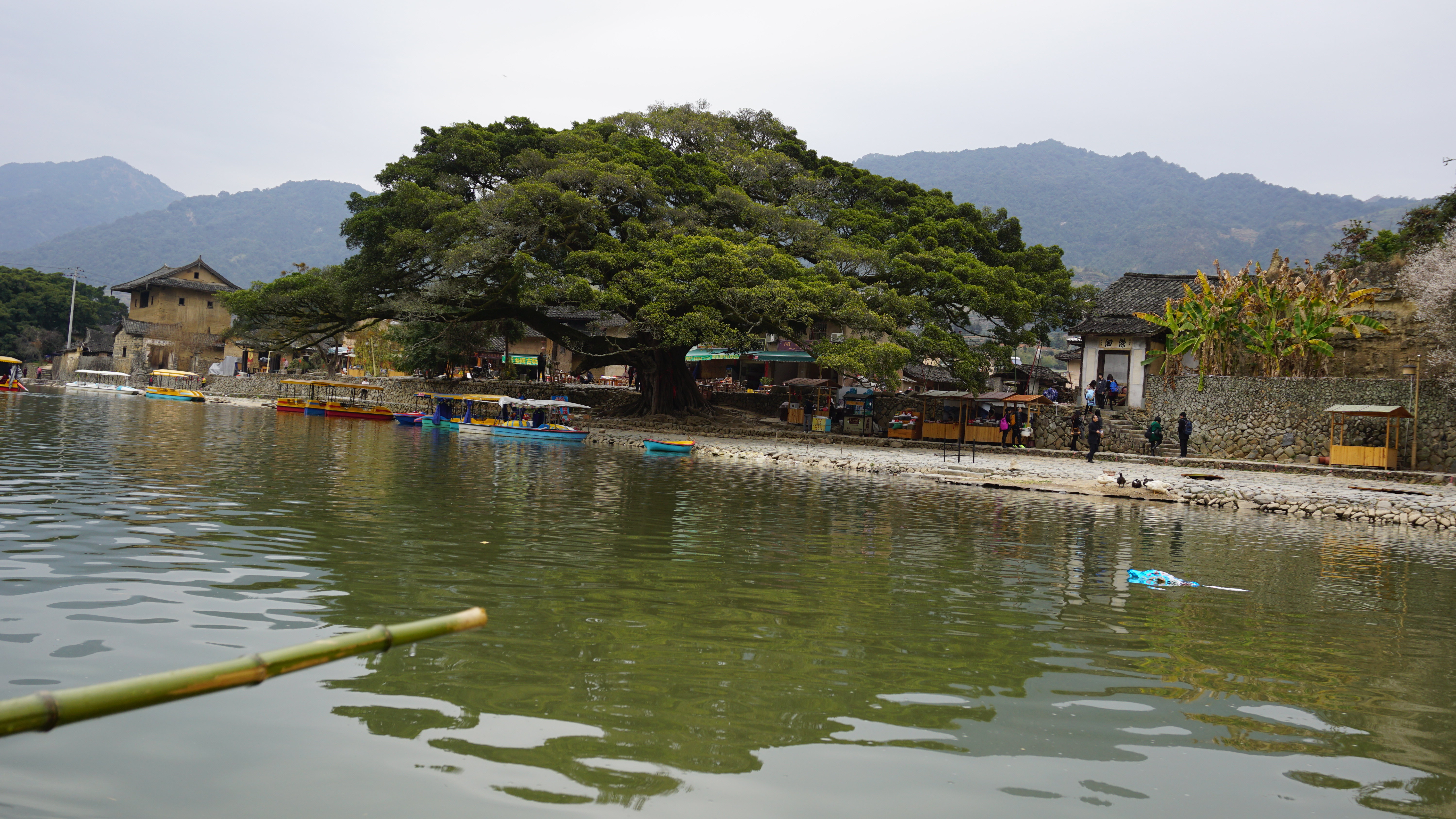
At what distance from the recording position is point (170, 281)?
68.3m

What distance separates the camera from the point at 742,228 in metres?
35.6

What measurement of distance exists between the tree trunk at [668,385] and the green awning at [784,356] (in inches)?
383

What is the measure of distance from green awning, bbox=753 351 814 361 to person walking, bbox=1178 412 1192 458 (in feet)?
65.4

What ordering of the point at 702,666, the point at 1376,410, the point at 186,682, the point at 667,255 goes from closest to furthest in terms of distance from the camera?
the point at 186,682
the point at 702,666
the point at 1376,410
the point at 667,255

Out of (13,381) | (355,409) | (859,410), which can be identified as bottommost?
(355,409)

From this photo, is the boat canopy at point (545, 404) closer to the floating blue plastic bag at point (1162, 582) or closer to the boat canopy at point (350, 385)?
the boat canopy at point (350, 385)

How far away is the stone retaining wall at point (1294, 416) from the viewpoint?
26297 millimetres

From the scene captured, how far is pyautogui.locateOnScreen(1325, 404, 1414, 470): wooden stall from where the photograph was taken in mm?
25781

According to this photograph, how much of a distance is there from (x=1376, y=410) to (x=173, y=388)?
67.3 m

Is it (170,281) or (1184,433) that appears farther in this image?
(170,281)

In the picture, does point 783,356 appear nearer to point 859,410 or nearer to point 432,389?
point 859,410

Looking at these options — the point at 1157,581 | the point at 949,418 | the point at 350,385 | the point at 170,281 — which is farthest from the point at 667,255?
the point at 170,281

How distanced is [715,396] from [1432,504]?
2994 cm

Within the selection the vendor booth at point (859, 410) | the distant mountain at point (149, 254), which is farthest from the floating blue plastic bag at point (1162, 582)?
the distant mountain at point (149, 254)
